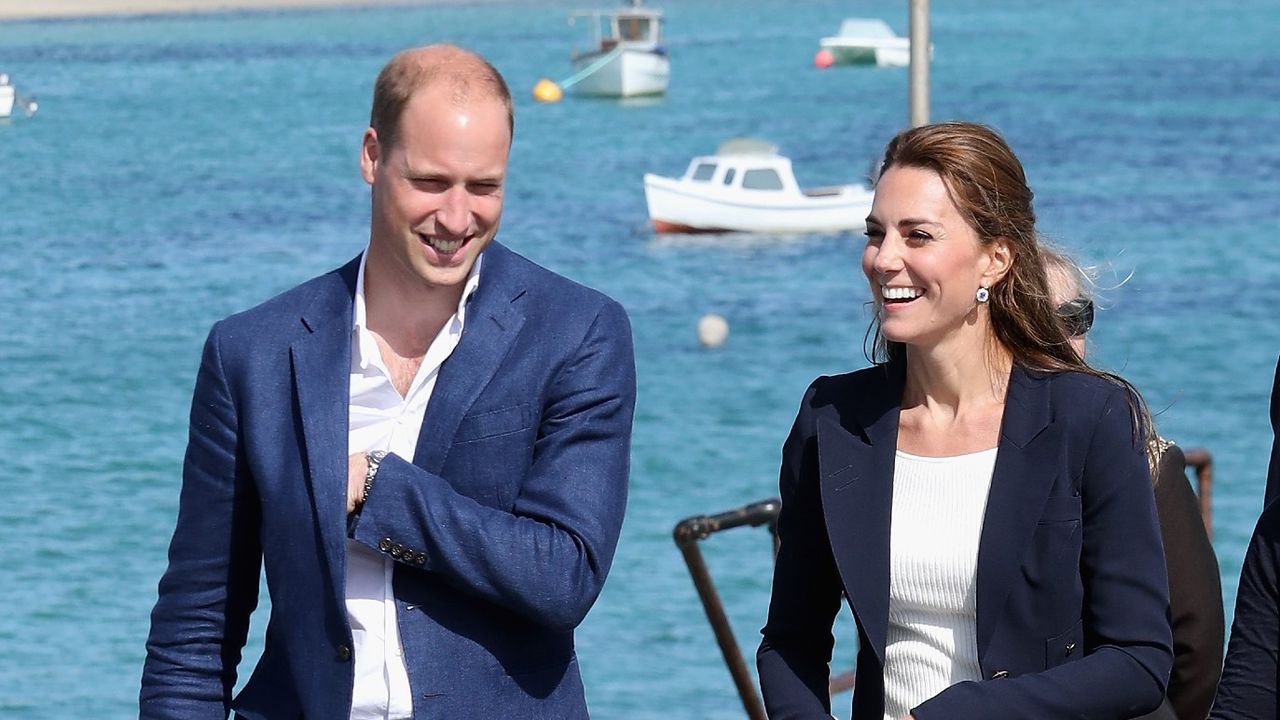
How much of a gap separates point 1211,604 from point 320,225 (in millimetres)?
41596

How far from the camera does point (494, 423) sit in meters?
2.81

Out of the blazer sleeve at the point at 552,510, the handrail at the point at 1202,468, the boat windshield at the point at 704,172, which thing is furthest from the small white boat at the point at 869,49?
the blazer sleeve at the point at 552,510

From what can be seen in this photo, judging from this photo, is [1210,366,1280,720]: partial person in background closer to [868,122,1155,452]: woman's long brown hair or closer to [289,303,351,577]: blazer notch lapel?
[868,122,1155,452]: woman's long brown hair

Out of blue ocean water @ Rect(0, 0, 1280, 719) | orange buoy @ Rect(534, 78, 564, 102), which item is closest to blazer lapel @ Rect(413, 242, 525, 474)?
blue ocean water @ Rect(0, 0, 1280, 719)

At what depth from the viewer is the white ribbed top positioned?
2920 mm

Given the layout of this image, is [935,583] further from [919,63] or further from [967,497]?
[919,63]

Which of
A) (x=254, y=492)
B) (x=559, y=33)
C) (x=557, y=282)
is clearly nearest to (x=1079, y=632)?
(x=557, y=282)

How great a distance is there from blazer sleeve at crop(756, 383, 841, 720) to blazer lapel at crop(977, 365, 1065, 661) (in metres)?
0.27

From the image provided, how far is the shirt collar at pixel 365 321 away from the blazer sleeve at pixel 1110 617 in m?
0.94

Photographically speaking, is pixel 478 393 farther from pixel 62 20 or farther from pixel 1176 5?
pixel 1176 5

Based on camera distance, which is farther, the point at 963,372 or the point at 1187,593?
the point at 1187,593

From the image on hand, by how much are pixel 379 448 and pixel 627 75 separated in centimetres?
6849

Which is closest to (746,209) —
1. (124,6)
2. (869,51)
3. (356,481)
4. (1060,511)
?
(1060,511)

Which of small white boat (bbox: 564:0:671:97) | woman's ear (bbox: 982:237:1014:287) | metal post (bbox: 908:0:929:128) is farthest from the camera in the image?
small white boat (bbox: 564:0:671:97)
